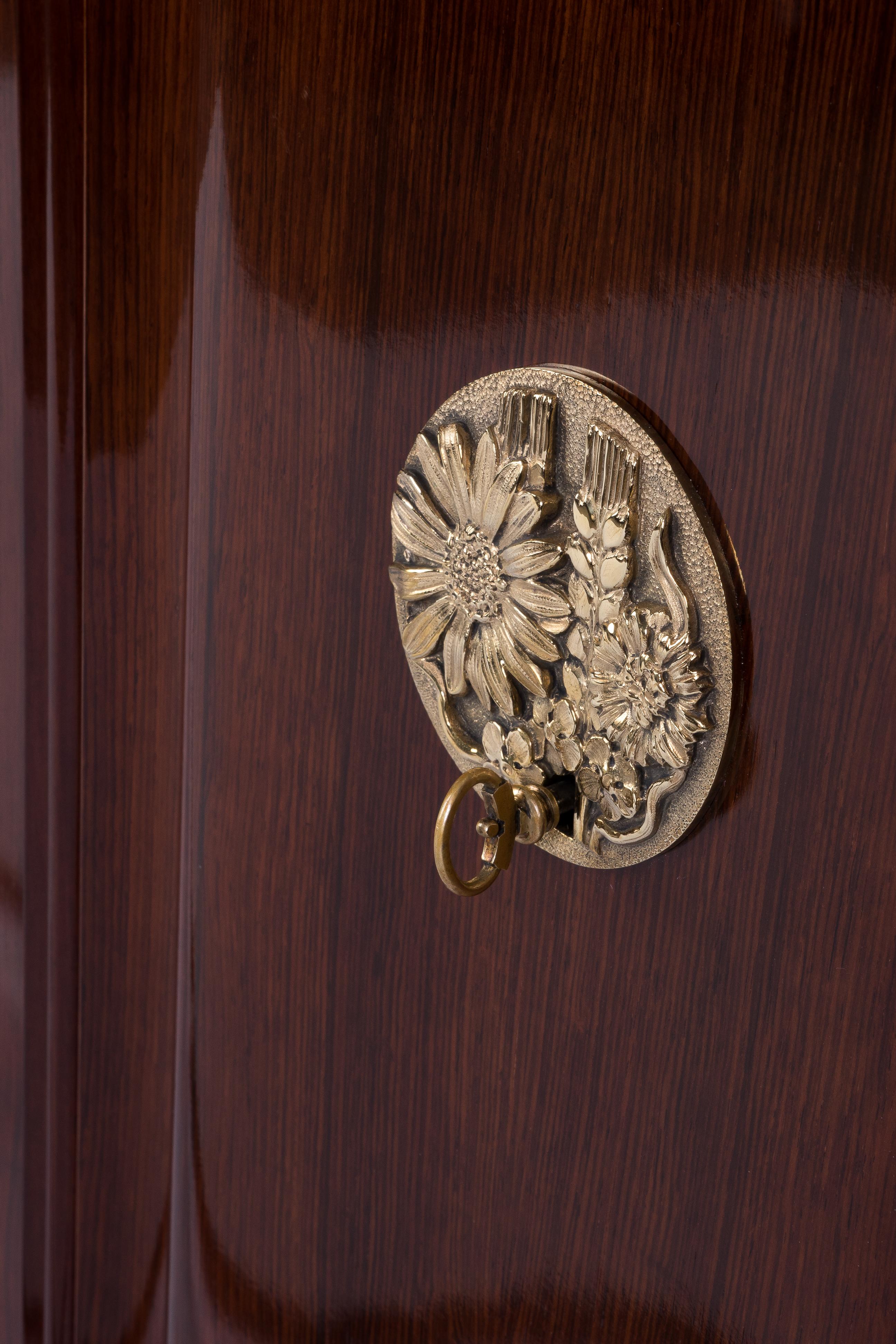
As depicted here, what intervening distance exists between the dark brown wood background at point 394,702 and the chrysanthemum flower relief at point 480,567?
0.07 feet

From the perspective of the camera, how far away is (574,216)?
→ 1.00ft

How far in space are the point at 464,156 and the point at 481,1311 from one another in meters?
0.33

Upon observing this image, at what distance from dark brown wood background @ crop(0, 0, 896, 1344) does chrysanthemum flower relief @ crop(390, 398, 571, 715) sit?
0.02 meters

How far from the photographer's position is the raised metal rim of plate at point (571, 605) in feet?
0.96

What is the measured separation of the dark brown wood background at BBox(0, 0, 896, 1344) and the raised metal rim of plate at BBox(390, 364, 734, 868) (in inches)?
0.4

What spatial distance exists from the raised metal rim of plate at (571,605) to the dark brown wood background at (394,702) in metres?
0.01

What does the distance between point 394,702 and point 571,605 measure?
3.2 inches

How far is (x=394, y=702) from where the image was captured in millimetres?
372

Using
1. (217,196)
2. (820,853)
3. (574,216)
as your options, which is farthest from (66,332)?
(820,853)

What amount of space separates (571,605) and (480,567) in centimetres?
3

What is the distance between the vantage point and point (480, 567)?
0.33m

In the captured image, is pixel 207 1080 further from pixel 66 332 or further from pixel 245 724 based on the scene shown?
pixel 66 332

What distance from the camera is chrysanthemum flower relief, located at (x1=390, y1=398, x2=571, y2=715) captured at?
1.03ft

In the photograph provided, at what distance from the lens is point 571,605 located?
311 millimetres
